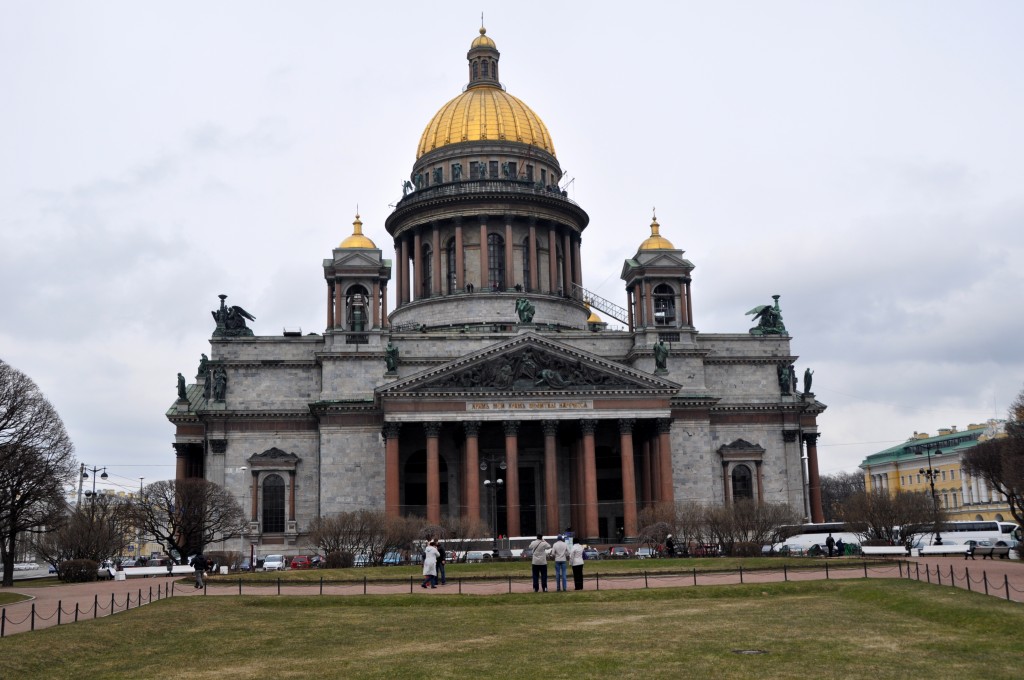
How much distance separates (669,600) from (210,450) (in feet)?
164

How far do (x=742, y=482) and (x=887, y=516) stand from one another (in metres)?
18.9

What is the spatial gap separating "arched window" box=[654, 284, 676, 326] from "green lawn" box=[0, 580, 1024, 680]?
160ft

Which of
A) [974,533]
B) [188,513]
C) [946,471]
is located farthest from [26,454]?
[946,471]

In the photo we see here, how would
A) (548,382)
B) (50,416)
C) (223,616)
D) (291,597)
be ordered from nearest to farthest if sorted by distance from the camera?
(223,616)
(291,597)
(50,416)
(548,382)

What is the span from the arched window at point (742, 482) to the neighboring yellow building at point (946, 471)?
44.2 meters

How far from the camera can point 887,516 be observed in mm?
61844

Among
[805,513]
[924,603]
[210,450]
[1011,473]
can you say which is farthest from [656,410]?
[924,603]

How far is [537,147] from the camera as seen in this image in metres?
96.1

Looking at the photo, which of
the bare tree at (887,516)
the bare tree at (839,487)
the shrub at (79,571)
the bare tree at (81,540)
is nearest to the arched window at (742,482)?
the bare tree at (887,516)

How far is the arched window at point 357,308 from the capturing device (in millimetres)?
79562

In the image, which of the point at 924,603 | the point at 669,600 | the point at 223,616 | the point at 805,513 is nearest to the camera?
the point at 924,603

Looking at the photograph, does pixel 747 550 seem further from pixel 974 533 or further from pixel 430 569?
pixel 430 569

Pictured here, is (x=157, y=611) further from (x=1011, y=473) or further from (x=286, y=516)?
(x=1011, y=473)

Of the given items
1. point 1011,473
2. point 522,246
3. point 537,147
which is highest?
point 537,147
